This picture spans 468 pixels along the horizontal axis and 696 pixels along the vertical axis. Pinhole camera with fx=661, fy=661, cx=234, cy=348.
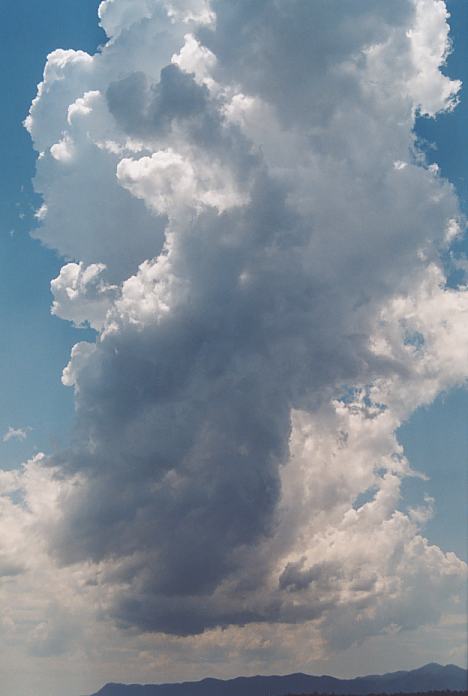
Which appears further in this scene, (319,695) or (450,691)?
(319,695)
